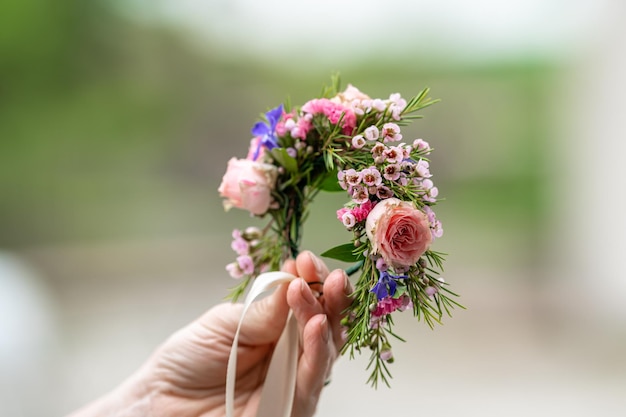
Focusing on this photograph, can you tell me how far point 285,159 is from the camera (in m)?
0.70

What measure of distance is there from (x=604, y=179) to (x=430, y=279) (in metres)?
2.14

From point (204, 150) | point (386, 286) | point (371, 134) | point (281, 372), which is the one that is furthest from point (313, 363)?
point (204, 150)

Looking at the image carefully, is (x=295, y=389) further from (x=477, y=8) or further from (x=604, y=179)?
(x=604, y=179)

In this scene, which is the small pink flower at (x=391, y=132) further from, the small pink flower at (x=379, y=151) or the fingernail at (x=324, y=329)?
the fingernail at (x=324, y=329)

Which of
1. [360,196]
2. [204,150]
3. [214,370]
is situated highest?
[204,150]

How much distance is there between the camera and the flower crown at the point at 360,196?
59 cm

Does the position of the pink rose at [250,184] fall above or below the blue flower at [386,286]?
above

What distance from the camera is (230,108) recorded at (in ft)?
8.85

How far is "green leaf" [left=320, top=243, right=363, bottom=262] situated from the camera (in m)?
0.64

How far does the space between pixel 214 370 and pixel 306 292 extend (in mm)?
189

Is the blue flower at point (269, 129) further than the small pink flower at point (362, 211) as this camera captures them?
Yes

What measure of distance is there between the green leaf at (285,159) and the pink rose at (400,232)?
0.49 feet

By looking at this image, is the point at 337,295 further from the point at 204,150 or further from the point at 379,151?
the point at 204,150

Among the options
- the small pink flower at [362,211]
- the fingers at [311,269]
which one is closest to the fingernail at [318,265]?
the fingers at [311,269]
